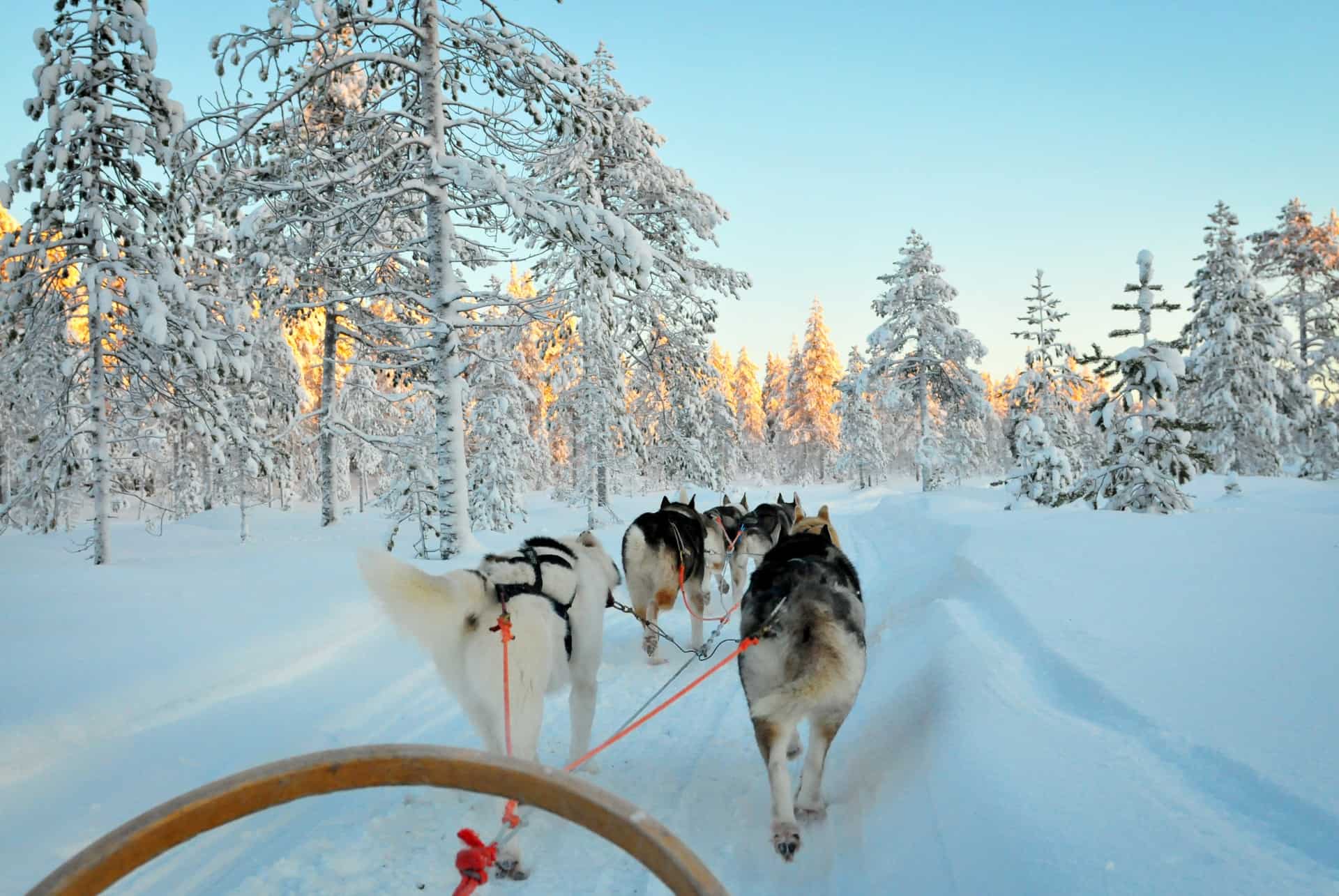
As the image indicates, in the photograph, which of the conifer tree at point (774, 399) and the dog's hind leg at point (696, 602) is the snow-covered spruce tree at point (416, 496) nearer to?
the dog's hind leg at point (696, 602)

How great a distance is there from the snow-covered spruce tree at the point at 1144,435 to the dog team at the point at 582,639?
11168 millimetres

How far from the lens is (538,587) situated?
346 cm

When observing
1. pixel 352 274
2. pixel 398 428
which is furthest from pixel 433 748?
pixel 398 428

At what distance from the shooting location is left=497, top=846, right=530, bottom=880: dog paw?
289 cm

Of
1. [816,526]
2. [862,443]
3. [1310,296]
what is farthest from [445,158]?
[862,443]

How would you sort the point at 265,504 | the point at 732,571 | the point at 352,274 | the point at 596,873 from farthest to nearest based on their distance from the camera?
the point at 265,504 < the point at 352,274 < the point at 732,571 < the point at 596,873

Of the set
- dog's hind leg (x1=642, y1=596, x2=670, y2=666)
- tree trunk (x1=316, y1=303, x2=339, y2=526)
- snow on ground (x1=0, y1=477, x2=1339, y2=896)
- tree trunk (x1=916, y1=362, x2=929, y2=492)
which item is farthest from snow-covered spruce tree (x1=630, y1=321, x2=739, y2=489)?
tree trunk (x1=916, y1=362, x2=929, y2=492)

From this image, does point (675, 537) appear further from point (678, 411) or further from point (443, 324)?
point (678, 411)

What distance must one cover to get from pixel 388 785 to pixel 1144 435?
15.0 m

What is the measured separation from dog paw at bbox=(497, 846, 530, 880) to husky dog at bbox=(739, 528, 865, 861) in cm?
122

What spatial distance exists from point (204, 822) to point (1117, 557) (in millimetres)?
7506

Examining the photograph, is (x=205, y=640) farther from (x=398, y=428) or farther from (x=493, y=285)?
(x=493, y=285)

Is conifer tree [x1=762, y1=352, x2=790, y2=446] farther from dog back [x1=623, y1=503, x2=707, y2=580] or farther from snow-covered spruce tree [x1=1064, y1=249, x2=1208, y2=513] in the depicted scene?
dog back [x1=623, y1=503, x2=707, y2=580]

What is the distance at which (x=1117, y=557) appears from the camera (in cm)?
626
